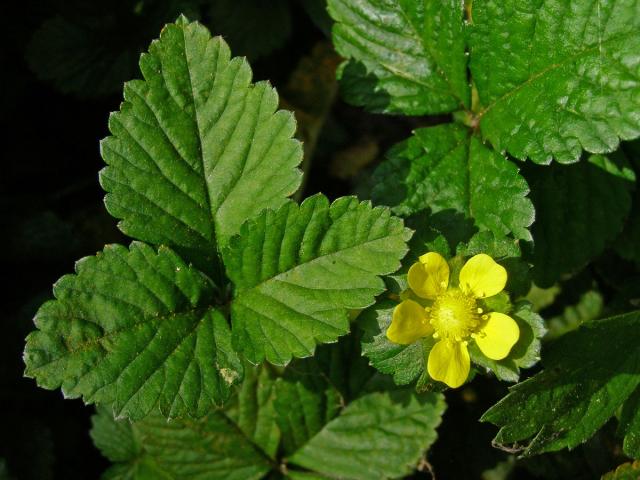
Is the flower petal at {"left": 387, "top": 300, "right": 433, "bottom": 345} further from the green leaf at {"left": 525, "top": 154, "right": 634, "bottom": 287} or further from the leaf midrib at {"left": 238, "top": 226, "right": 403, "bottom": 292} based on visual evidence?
the green leaf at {"left": 525, "top": 154, "right": 634, "bottom": 287}

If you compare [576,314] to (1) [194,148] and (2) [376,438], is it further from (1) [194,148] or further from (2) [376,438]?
(1) [194,148]

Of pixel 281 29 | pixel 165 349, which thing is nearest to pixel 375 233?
pixel 165 349

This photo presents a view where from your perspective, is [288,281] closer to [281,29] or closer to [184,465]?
[184,465]

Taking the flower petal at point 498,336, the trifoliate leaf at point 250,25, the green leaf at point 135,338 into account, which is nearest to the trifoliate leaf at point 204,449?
the green leaf at point 135,338

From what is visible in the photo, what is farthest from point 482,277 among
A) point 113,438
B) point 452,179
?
point 113,438

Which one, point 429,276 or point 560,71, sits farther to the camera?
point 560,71

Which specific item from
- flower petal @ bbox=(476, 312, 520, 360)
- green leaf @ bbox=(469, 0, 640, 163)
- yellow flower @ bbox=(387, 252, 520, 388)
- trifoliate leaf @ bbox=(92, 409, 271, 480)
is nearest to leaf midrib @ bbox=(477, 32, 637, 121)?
green leaf @ bbox=(469, 0, 640, 163)
